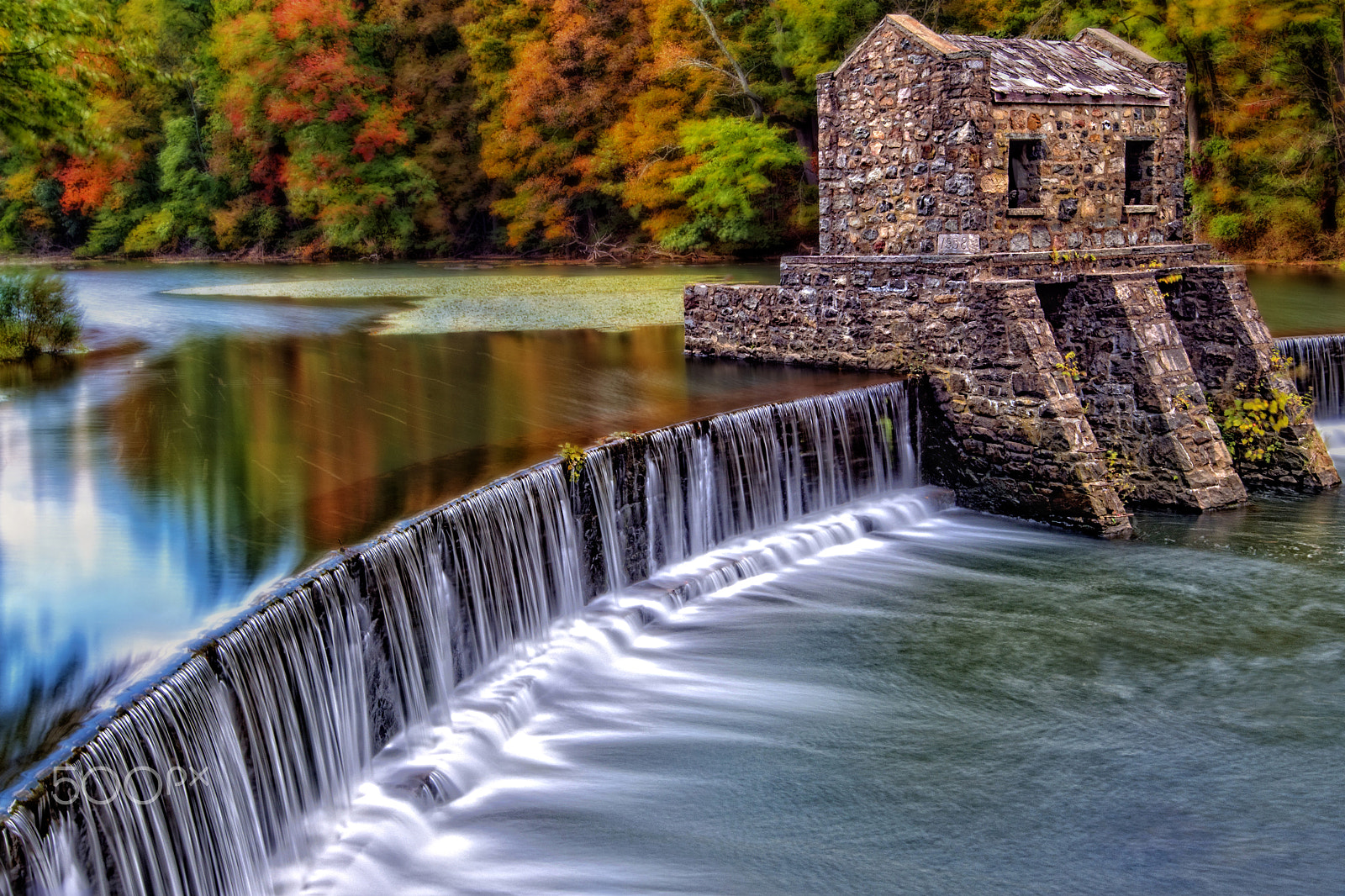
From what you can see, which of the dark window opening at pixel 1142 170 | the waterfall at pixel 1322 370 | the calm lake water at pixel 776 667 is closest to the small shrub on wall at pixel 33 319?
the calm lake water at pixel 776 667

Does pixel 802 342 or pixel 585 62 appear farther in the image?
pixel 585 62

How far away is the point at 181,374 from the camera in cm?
1548

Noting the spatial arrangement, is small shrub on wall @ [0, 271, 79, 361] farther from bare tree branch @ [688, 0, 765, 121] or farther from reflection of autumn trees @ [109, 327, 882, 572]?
bare tree branch @ [688, 0, 765, 121]

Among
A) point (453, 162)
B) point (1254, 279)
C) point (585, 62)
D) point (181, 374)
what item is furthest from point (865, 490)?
point (453, 162)

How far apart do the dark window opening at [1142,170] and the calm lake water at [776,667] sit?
3.83 meters

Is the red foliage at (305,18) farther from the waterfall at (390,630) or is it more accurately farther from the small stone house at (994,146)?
the waterfall at (390,630)

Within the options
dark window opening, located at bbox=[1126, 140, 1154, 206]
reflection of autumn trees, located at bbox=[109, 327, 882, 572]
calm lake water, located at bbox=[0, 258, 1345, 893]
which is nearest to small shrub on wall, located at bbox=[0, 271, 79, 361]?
reflection of autumn trees, located at bbox=[109, 327, 882, 572]

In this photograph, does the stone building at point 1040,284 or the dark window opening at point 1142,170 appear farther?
the dark window opening at point 1142,170

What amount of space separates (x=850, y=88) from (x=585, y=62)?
26.0m

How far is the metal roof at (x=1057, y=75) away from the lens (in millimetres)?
13094

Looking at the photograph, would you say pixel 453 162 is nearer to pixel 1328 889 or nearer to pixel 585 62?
pixel 585 62

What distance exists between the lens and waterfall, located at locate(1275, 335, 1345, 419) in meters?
15.5

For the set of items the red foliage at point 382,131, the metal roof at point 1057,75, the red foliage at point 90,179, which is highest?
the red foliage at point 382,131
